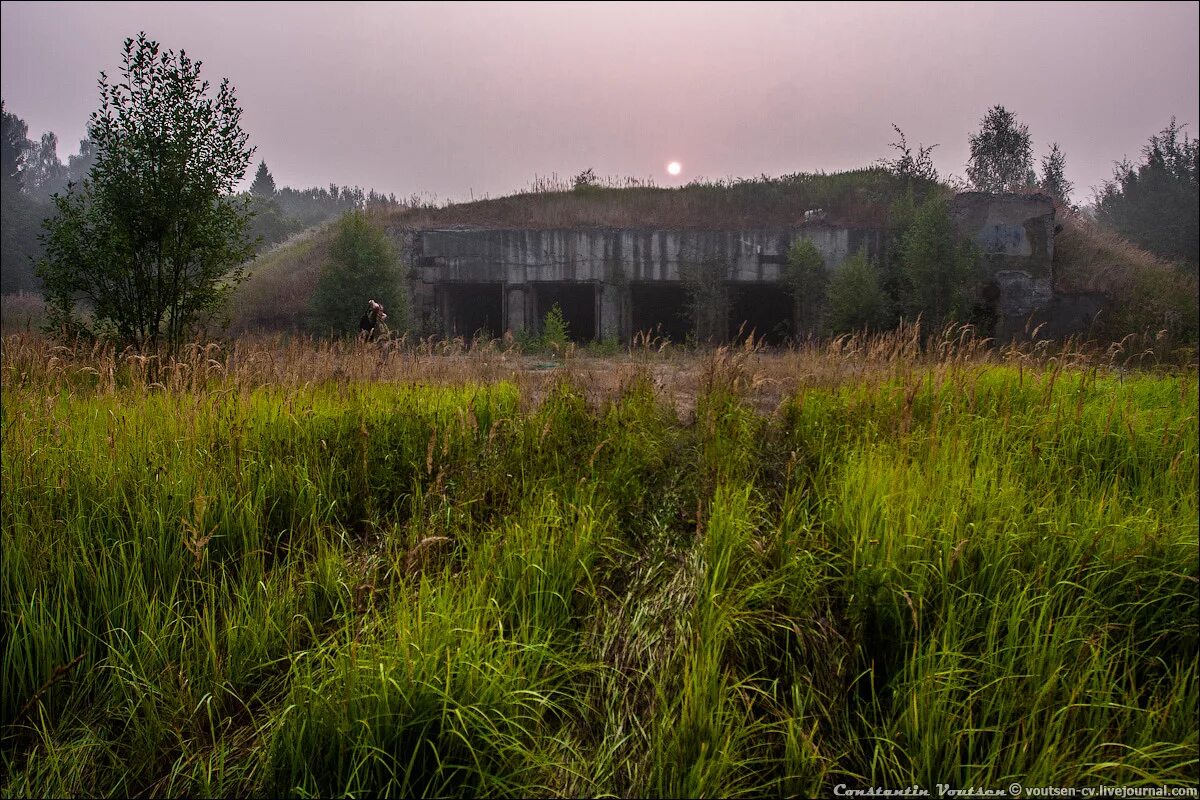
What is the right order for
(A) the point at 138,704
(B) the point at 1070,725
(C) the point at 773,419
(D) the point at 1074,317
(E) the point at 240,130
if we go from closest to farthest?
1. (B) the point at 1070,725
2. (A) the point at 138,704
3. (C) the point at 773,419
4. (E) the point at 240,130
5. (D) the point at 1074,317

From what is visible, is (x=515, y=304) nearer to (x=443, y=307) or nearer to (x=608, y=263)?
(x=443, y=307)

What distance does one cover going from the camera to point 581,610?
3.30 meters

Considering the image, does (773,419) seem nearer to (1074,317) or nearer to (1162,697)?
(1162,697)

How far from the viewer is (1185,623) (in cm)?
296

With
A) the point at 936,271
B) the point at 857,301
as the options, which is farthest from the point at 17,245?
the point at 936,271

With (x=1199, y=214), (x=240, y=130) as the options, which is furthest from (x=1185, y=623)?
(x=1199, y=214)

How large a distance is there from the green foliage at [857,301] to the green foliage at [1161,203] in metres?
22.1

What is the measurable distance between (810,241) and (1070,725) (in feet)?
59.6

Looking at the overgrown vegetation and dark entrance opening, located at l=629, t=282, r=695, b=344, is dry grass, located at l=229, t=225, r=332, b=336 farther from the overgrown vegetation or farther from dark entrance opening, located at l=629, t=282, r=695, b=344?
dark entrance opening, located at l=629, t=282, r=695, b=344

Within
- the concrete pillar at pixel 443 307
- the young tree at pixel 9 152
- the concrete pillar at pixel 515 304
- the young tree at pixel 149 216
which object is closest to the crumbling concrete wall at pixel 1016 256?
the concrete pillar at pixel 515 304

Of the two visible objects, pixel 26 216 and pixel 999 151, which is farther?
pixel 26 216

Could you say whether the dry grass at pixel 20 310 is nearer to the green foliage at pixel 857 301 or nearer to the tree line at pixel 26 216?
the tree line at pixel 26 216

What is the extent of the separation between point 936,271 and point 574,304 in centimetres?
1153

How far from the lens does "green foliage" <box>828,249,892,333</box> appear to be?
1652cm
